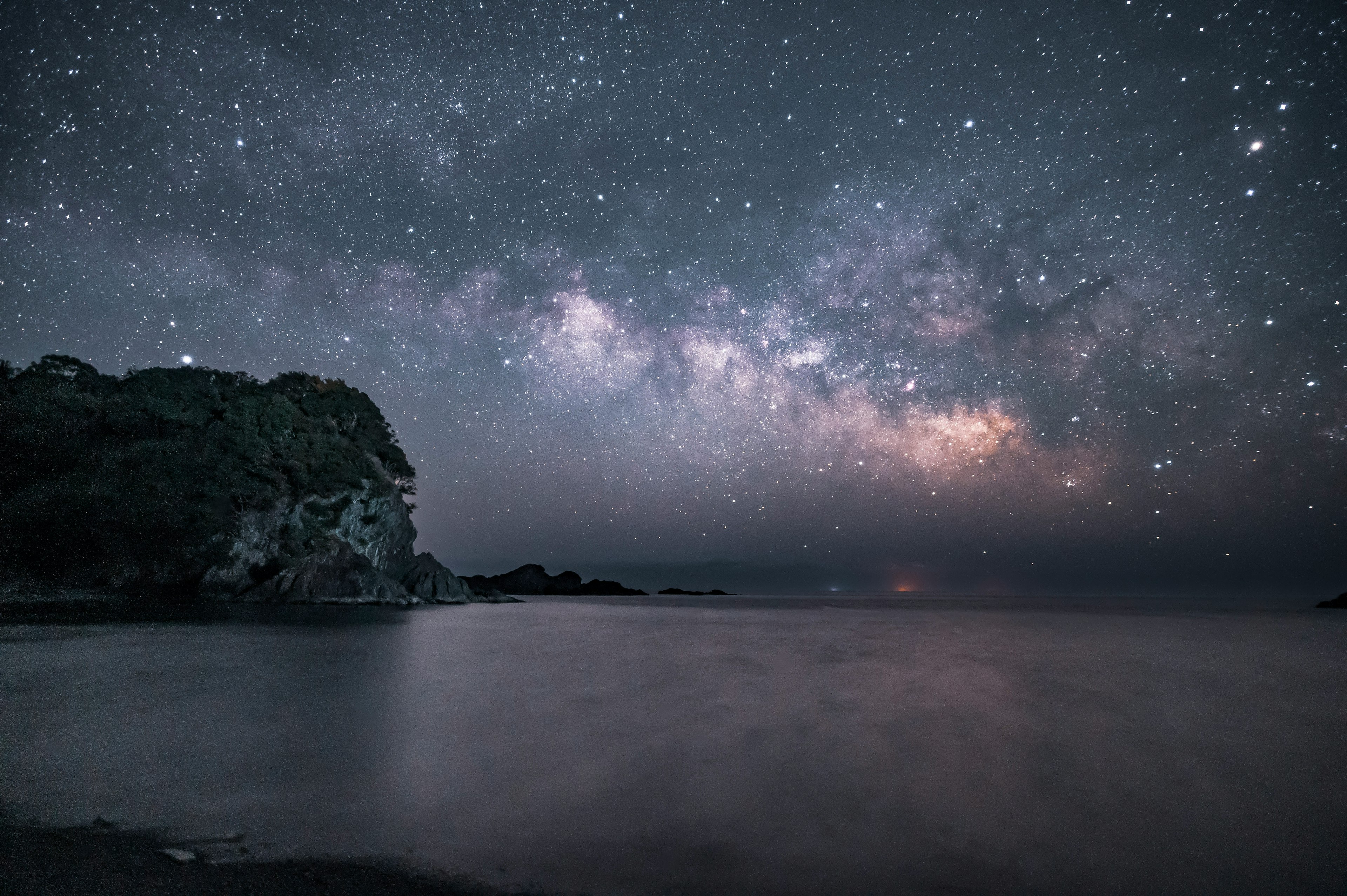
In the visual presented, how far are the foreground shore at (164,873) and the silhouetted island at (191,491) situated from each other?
4258 centimetres

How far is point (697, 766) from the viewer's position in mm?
8805

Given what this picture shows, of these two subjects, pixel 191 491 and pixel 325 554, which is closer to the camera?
pixel 191 491

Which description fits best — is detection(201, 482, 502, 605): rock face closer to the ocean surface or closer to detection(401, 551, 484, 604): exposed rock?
detection(401, 551, 484, 604): exposed rock

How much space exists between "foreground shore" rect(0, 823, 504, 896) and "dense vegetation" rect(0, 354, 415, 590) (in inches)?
1717

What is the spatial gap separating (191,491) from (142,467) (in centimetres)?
366

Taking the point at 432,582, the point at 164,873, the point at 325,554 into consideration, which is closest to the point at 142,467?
the point at 325,554

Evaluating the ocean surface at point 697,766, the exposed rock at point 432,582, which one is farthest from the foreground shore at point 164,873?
the exposed rock at point 432,582

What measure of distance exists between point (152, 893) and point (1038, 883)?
23.7 feet

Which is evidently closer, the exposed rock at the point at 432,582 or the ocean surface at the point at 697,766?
the ocean surface at the point at 697,766

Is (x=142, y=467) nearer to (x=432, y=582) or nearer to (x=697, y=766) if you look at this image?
(x=432, y=582)

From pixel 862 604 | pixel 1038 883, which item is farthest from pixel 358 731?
pixel 862 604

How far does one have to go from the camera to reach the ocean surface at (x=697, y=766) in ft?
18.5

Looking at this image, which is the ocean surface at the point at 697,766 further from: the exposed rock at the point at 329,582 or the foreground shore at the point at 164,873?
the exposed rock at the point at 329,582

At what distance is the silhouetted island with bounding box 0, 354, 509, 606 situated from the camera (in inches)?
1407
